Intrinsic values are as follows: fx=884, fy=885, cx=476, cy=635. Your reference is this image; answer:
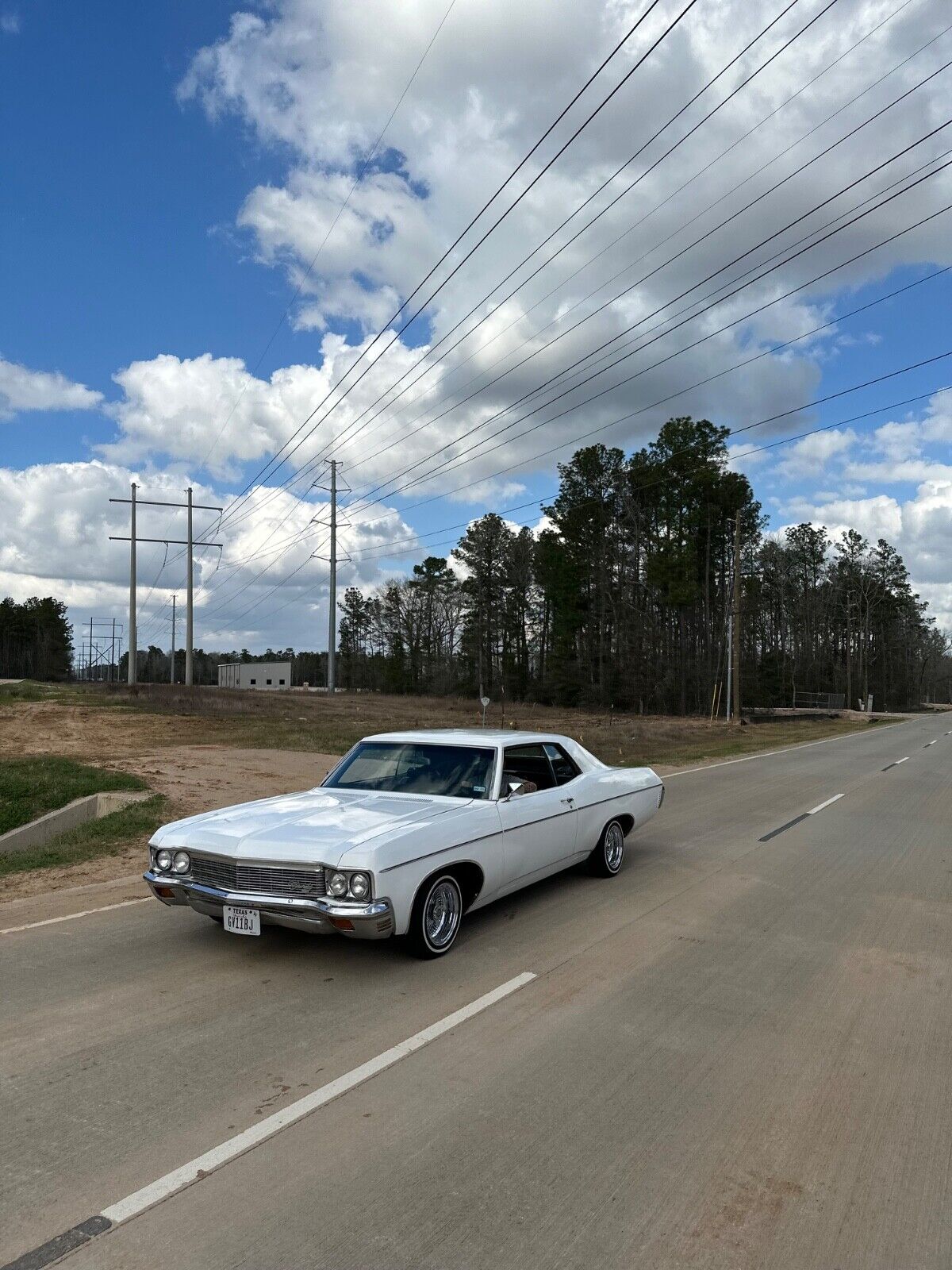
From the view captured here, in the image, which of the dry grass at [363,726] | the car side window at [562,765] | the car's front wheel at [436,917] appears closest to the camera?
the car's front wheel at [436,917]

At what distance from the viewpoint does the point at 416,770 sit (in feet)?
22.6

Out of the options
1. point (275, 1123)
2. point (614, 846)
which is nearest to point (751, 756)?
point (614, 846)

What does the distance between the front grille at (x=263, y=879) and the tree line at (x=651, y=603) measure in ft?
136

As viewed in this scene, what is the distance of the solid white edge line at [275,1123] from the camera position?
3102 millimetres

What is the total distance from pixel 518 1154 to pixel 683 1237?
2.29ft

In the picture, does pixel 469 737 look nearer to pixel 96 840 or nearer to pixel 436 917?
pixel 436 917

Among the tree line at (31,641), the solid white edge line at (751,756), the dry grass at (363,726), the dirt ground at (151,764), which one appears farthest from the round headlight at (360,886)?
the tree line at (31,641)

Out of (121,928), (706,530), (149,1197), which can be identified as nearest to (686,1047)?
(149,1197)

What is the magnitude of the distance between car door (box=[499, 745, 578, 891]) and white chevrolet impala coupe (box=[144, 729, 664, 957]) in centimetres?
1

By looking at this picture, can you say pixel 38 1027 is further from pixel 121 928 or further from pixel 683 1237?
pixel 683 1237

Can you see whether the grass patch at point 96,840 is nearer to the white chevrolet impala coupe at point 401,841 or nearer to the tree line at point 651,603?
the white chevrolet impala coupe at point 401,841

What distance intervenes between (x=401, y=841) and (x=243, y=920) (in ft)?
3.47

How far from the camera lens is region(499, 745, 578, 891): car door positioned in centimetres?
641

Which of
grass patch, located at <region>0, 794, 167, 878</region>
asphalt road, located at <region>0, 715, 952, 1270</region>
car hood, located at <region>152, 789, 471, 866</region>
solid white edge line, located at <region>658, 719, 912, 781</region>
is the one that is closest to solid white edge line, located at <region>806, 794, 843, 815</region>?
solid white edge line, located at <region>658, 719, 912, 781</region>
